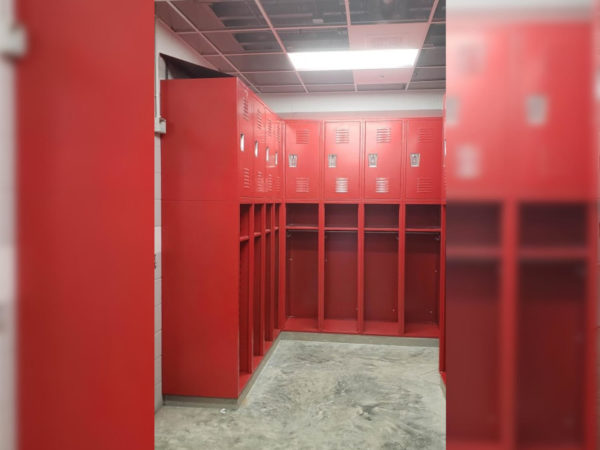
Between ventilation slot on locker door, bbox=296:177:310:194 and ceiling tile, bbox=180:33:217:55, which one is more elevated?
ceiling tile, bbox=180:33:217:55

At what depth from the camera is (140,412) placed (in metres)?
1.27

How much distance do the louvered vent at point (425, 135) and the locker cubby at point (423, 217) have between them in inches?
34.1

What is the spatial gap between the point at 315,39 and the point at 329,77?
1.26 m

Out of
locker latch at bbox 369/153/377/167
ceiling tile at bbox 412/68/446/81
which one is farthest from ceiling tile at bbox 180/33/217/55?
ceiling tile at bbox 412/68/446/81

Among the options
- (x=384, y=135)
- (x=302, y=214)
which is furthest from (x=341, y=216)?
(x=384, y=135)

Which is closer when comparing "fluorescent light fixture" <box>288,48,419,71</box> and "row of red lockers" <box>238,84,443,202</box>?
"fluorescent light fixture" <box>288,48,419,71</box>

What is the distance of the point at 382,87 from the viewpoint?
5812mm

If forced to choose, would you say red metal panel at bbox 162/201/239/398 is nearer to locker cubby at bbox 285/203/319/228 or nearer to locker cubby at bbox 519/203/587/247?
locker cubby at bbox 285/203/319/228

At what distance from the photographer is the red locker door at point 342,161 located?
5.39 meters

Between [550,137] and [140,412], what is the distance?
1250mm

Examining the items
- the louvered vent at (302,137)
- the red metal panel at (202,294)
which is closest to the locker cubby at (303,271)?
the louvered vent at (302,137)

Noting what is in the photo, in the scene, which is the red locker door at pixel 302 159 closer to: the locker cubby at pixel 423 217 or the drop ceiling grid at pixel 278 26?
the drop ceiling grid at pixel 278 26

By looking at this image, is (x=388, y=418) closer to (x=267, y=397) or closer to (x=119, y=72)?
(x=267, y=397)

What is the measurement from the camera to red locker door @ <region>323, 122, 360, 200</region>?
5.39 meters
